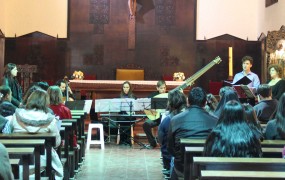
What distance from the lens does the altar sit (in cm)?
1199

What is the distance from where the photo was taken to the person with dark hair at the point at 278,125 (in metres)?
4.88

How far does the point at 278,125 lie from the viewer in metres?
5.05

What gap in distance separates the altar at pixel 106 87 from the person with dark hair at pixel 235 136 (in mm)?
7918

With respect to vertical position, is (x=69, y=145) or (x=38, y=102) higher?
(x=38, y=102)

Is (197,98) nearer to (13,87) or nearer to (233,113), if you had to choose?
(233,113)

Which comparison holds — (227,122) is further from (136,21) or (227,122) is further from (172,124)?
(136,21)

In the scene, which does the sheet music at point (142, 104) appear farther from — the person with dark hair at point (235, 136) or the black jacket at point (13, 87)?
the person with dark hair at point (235, 136)

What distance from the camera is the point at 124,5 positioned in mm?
15906

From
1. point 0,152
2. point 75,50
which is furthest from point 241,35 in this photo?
point 0,152

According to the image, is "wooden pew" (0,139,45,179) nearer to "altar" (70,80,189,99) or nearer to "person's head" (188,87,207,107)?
"person's head" (188,87,207,107)

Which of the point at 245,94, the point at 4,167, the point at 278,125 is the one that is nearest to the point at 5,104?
the point at 278,125

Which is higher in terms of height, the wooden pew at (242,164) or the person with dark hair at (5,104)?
the person with dark hair at (5,104)

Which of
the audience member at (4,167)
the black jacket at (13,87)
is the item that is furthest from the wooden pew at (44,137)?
the black jacket at (13,87)

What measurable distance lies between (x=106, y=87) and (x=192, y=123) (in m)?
6.95
